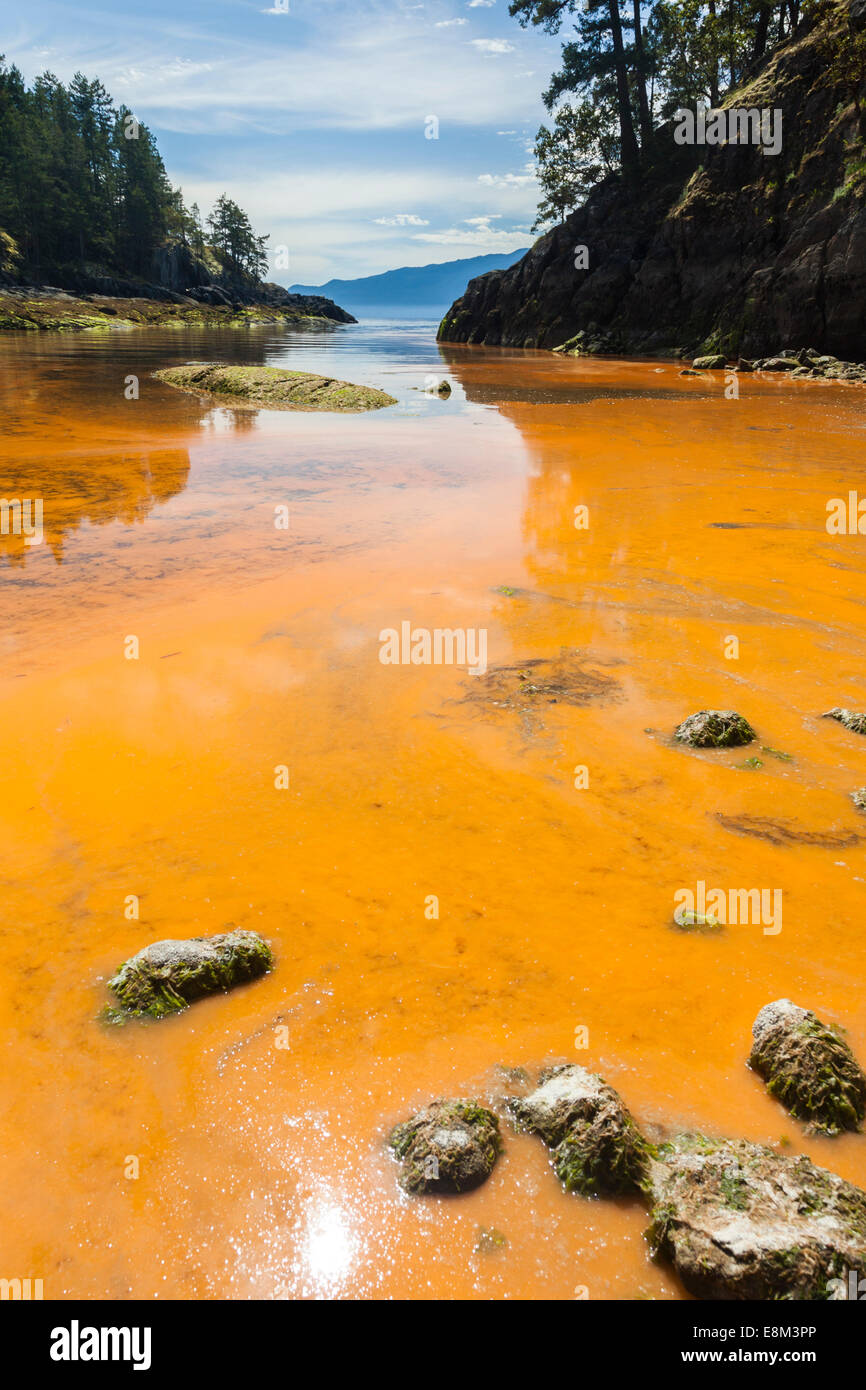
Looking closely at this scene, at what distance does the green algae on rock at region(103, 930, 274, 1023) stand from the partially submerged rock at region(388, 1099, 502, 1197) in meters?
0.94

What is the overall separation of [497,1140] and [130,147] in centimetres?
11694

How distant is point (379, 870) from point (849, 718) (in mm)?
3149

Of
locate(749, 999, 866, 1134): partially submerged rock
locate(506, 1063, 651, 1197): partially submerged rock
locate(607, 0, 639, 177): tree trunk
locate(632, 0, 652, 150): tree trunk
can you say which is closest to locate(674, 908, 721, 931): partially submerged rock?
locate(749, 999, 866, 1134): partially submerged rock

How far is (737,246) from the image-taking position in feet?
104

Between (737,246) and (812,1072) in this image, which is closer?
(812,1072)

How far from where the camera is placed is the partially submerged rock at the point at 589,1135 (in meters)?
2.34

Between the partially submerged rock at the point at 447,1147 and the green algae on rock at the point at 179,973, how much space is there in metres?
0.94

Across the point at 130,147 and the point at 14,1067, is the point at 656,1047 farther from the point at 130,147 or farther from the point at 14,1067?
the point at 130,147

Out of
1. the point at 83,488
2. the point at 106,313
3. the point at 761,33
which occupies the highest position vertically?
the point at 761,33

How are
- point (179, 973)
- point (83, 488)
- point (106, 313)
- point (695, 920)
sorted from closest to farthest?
point (179, 973) → point (695, 920) → point (83, 488) → point (106, 313)

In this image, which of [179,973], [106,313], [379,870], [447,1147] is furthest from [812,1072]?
[106,313]

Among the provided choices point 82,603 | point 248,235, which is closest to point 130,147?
Result: point 248,235

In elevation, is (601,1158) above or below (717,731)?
below

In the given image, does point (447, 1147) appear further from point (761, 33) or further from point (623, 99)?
point (623, 99)
